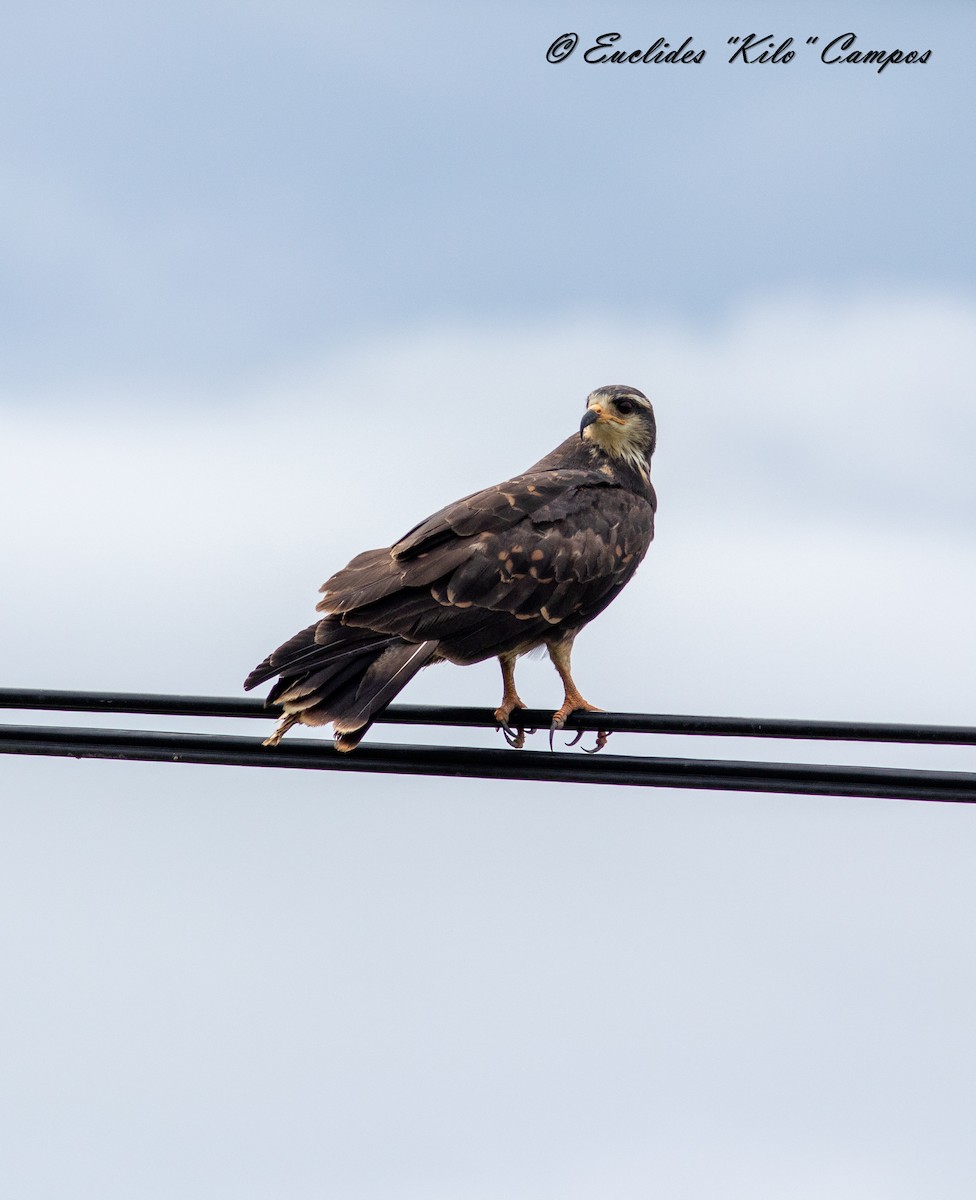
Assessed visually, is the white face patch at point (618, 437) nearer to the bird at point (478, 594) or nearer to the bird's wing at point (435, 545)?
the bird at point (478, 594)

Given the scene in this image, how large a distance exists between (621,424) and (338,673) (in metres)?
2.97

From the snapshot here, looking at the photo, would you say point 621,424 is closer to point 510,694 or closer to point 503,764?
point 510,694

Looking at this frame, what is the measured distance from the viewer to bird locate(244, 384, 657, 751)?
241 inches

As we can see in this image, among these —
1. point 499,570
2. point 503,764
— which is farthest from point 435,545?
point 503,764

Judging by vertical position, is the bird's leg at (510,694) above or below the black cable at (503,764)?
above

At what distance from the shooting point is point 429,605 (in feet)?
21.9

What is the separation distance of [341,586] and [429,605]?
401mm

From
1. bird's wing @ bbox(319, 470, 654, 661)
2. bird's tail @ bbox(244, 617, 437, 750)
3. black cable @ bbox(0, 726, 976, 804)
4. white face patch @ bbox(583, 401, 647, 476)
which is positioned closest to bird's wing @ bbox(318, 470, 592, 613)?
bird's wing @ bbox(319, 470, 654, 661)

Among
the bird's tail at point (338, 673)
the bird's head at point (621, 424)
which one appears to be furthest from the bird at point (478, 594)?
the bird's head at point (621, 424)

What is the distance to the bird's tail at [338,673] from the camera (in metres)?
5.86

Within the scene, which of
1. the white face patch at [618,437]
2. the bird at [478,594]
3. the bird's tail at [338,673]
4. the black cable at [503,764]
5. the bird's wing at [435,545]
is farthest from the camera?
the white face patch at [618,437]

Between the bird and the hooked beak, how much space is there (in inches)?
10.2

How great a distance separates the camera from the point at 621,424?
8.50 metres

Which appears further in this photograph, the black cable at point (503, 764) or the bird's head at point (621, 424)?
the bird's head at point (621, 424)
